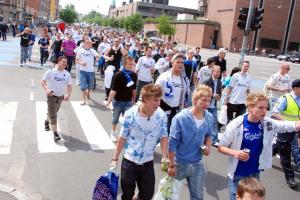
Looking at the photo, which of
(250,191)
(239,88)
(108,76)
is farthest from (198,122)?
(108,76)

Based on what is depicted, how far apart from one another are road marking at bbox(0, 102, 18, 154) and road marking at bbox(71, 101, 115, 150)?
1.66 meters

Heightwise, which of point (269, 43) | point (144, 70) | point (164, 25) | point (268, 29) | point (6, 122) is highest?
point (268, 29)

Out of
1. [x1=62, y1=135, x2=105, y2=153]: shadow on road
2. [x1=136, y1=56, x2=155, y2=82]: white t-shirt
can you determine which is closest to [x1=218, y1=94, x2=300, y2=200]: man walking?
[x1=62, y1=135, x2=105, y2=153]: shadow on road

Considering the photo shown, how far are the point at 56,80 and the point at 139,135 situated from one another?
4.38 meters

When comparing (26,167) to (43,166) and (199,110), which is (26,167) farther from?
(199,110)

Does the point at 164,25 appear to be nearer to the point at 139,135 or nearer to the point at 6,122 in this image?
the point at 6,122

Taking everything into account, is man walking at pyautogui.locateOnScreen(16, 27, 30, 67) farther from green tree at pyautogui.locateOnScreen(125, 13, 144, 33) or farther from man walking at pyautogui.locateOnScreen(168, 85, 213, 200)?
green tree at pyautogui.locateOnScreen(125, 13, 144, 33)

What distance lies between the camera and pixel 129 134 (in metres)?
4.54

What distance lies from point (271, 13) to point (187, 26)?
1977 centimetres

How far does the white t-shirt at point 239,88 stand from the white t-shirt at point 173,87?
9.78ft

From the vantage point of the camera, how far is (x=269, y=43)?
82.1m

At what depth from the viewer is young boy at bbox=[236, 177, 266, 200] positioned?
2963mm

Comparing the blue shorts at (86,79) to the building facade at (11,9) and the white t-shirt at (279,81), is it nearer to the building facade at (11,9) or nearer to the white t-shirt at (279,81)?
the white t-shirt at (279,81)

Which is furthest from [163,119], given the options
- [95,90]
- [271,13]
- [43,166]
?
[271,13]
